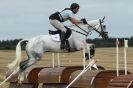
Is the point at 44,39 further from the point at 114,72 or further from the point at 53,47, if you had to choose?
the point at 114,72

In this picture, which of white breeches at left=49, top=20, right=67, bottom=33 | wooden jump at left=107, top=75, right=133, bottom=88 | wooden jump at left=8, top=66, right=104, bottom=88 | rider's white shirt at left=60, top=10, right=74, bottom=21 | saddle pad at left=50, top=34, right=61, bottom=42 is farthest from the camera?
white breeches at left=49, top=20, right=67, bottom=33

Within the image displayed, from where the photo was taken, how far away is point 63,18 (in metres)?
19.9

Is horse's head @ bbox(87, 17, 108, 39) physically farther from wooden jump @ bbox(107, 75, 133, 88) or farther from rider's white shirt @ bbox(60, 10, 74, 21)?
wooden jump @ bbox(107, 75, 133, 88)

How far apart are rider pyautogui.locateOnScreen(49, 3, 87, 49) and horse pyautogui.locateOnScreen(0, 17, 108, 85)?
8.8 inches

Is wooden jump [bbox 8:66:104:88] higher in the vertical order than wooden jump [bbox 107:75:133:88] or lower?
lower

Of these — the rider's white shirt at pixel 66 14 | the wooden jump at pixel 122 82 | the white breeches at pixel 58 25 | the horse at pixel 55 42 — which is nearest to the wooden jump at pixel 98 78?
the wooden jump at pixel 122 82

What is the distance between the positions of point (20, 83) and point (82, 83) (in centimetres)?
306

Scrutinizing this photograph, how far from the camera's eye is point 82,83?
58.6 ft

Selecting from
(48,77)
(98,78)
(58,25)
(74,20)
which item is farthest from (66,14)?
(98,78)

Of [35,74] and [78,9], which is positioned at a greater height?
[78,9]

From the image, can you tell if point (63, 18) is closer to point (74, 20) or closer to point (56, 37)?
point (74, 20)

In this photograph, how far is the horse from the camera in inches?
778

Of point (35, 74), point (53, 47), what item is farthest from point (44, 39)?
point (35, 74)

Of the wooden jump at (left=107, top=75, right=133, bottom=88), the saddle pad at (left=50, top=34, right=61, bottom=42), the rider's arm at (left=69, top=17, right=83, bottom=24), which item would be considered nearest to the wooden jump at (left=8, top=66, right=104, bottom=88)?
the saddle pad at (left=50, top=34, right=61, bottom=42)
